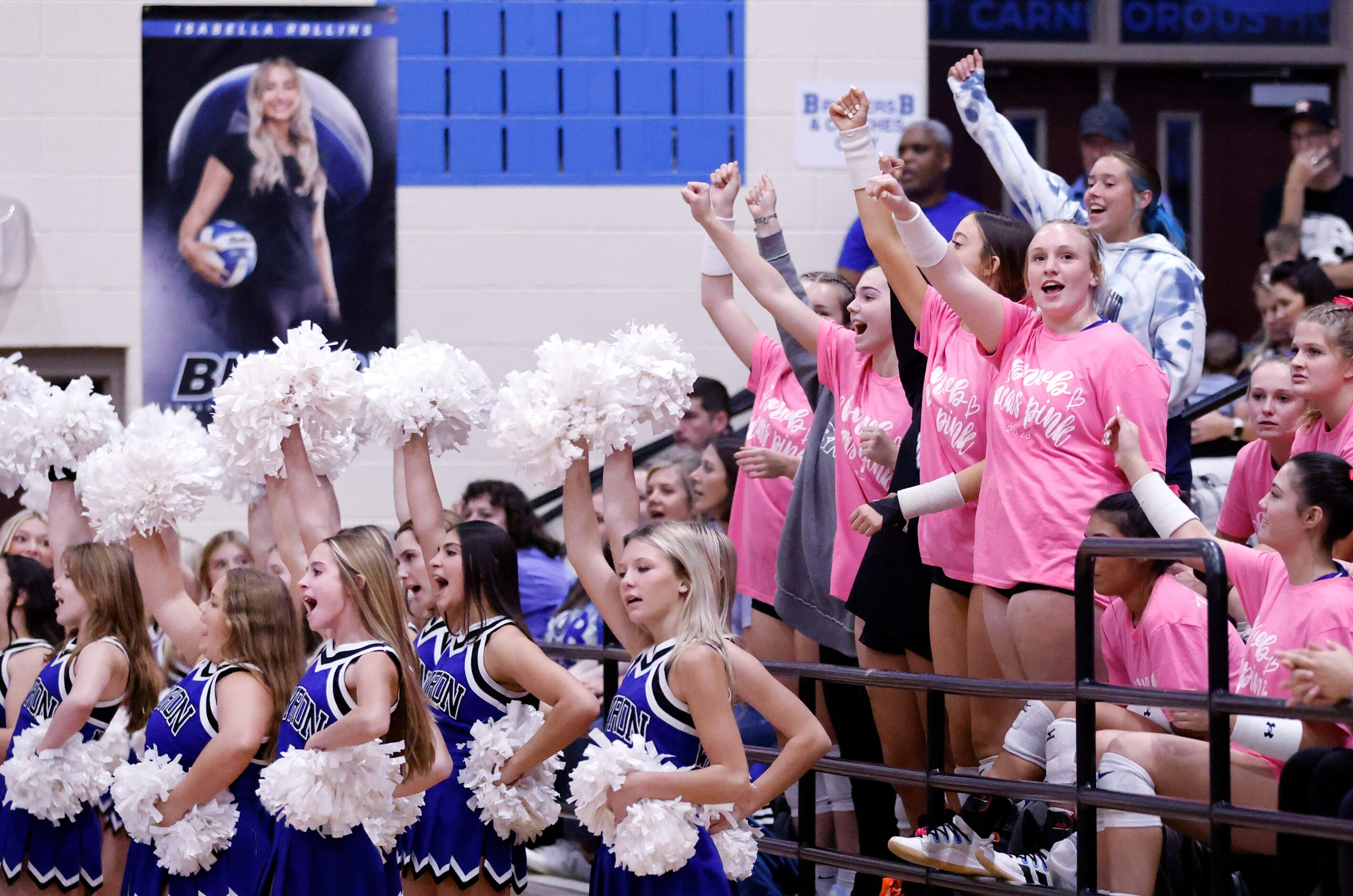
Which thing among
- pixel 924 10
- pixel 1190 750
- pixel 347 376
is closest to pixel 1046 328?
pixel 1190 750

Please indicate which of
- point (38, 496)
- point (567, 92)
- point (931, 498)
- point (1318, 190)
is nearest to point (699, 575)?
point (931, 498)

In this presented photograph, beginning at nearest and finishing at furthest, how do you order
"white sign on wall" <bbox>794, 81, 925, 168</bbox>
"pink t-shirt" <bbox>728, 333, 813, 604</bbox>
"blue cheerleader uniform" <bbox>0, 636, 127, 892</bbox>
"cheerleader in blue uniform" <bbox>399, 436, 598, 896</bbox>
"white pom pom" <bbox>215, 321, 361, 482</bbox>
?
"cheerleader in blue uniform" <bbox>399, 436, 598, 896</bbox>, "white pom pom" <bbox>215, 321, 361, 482</bbox>, "blue cheerleader uniform" <bbox>0, 636, 127, 892</bbox>, "pink t-shirt" <bbox>728, 333, 813, 604</bbox>, "white sign on wall" <bbox>794, 81, 925, 168</bbox>

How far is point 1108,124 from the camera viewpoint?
5242mm

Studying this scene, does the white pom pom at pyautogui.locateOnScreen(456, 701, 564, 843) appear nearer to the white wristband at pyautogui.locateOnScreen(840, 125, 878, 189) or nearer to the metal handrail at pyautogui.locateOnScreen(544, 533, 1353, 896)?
the metal handrail at pyautogui.locateOnScreen(544, 533, 1353, 896)

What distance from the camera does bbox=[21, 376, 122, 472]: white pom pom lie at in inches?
177

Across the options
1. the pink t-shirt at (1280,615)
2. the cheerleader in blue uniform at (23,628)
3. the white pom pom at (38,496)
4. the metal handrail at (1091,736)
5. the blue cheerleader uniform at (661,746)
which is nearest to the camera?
the metal handrail at (1091,736)

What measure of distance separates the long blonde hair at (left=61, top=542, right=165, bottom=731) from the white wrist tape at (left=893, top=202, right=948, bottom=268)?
7.05ft

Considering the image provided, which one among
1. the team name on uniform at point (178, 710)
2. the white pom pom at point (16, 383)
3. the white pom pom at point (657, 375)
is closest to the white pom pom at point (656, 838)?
the white pom pom at point (657, 375)

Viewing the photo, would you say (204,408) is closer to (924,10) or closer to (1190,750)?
(924,10)

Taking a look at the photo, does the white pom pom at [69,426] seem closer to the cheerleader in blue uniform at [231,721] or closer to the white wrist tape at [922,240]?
the cheerleader in blue uniform at [231,721]

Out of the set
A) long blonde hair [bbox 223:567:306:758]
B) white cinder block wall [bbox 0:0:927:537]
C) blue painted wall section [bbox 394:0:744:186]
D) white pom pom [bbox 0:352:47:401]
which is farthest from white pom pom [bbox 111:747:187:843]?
blue painted wall section [bbox 394:0:744:186]

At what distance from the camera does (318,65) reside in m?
6.35

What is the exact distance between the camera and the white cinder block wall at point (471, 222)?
6336 mm

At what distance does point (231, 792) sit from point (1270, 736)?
2152 millimetres
